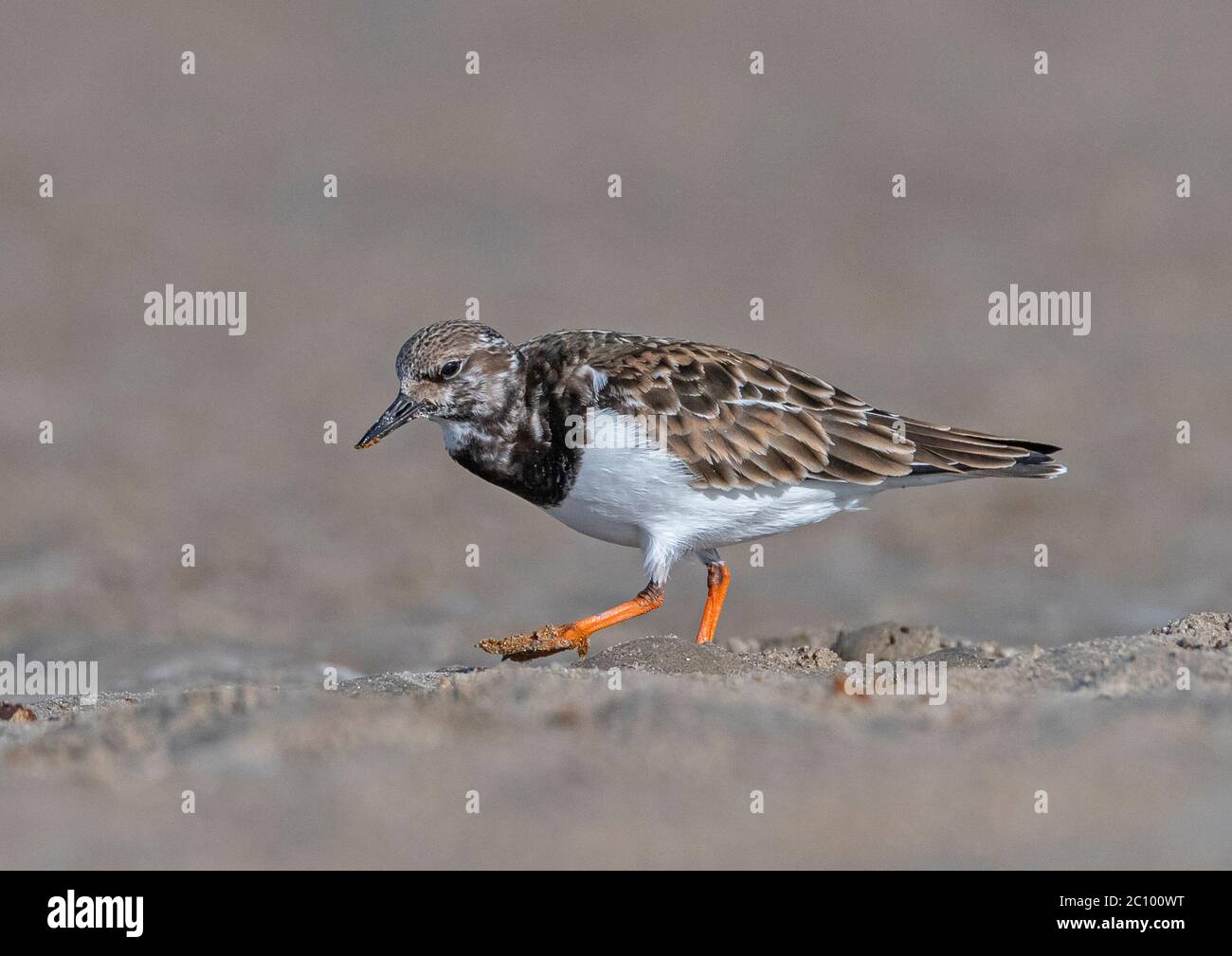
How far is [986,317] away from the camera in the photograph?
76.2 feet

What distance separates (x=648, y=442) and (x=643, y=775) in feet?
10.9

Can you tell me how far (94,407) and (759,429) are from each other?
12.6m

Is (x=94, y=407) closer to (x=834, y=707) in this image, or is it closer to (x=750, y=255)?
(x=750, y=255)

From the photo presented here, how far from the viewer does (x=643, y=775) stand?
21.5 feet

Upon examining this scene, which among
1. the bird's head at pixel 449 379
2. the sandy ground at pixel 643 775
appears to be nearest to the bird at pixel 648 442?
the bird's head at pixel 449 379

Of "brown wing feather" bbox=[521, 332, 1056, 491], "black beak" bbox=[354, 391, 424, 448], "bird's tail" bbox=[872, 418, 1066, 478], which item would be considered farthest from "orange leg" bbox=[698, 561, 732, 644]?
"black beak" bbox=[354, 391, 424, 448]

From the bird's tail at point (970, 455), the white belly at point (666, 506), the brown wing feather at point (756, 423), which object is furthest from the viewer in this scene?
the bird's tail at point (970, 455)

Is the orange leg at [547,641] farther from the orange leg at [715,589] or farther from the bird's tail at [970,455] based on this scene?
the bird's tail at [970,455]

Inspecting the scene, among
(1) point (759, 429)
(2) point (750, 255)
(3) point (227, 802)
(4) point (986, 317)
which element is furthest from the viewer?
(2) point (750, 255)

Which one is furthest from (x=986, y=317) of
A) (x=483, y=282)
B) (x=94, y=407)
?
(x=94, y=407)

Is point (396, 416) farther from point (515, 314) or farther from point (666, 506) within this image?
point (515, 314)

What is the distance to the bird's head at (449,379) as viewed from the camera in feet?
32.1

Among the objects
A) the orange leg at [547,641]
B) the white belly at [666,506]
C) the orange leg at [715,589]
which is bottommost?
the orange leg at [547,641]

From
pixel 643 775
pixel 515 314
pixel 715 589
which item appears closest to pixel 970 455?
pixel 715 589
